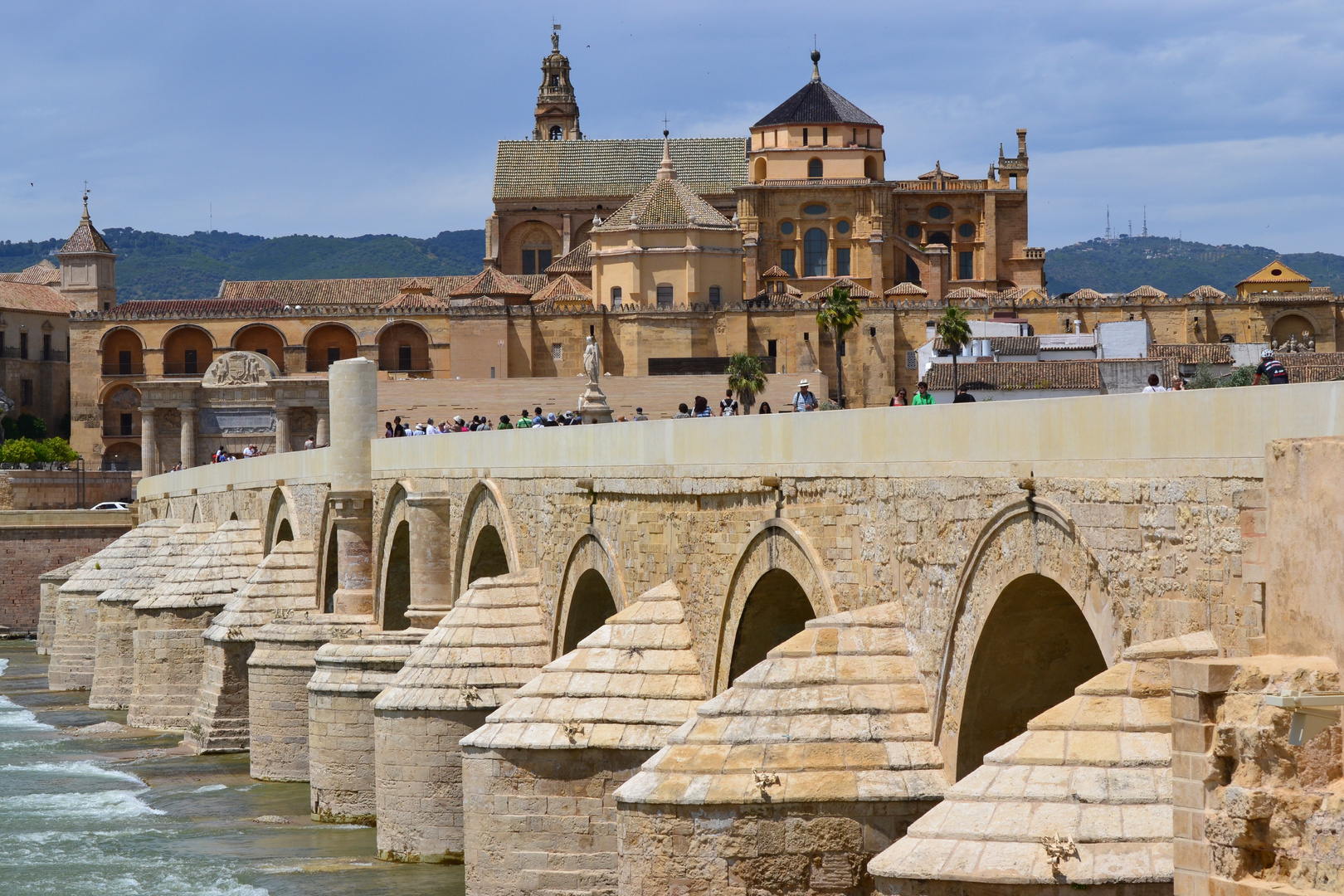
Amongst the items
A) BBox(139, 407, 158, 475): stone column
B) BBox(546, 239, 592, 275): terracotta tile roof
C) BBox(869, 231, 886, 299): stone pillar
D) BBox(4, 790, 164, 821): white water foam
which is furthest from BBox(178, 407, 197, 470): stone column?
BBox(4, 790, 164, 821): white water foam

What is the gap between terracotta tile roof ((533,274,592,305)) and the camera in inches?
3093

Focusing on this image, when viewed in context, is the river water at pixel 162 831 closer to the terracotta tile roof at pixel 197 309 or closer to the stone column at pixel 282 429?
the stone column at pixel 282 429

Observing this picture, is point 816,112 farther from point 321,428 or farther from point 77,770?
point 77,770

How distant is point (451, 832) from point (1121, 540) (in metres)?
12.7

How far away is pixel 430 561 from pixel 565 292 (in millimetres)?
55348

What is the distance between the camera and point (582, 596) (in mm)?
20484

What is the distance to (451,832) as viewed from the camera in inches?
814

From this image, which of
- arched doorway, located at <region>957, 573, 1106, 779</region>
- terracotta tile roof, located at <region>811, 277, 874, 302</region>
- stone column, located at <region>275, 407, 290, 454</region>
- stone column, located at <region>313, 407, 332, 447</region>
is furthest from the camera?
terracotta tile roof, located at <region>811, 277, 874, 302</region>

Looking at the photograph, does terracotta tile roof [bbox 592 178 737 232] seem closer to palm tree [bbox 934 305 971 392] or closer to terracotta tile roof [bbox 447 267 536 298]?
terracotta tile roof [bbox 447 267 536 298]

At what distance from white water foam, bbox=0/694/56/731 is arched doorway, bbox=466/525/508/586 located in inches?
630

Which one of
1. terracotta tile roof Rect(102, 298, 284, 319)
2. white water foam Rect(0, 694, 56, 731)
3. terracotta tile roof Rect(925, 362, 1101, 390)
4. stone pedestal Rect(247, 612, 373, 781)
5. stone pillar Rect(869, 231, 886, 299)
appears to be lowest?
white water foam Rect(0, 694, 56, 731)

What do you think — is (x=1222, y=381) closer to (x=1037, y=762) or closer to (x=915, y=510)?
(x=915, y=510)

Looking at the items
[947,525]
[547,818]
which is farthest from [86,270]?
[947,525]

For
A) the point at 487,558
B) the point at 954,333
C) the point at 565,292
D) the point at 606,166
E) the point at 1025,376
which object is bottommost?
the point at 487,558
